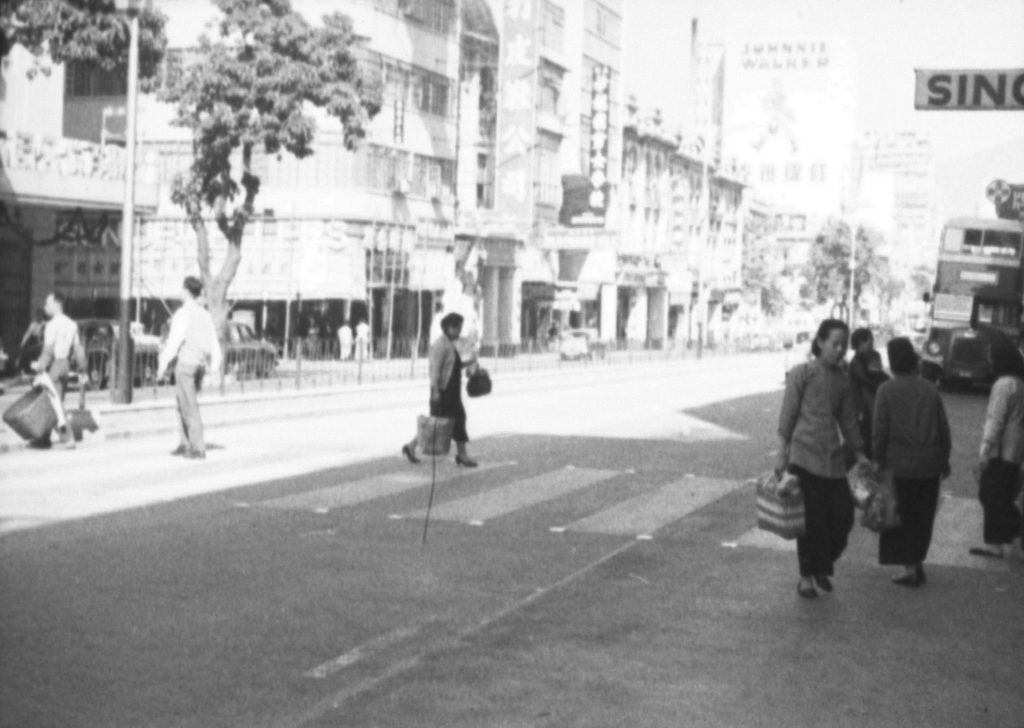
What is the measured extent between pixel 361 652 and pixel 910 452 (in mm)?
4596

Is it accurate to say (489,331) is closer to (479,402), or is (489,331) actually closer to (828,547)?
(479,402)

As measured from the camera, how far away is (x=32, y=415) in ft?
58.5

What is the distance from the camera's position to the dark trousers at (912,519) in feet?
36.0

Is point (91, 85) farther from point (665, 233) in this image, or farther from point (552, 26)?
point (665, 233)

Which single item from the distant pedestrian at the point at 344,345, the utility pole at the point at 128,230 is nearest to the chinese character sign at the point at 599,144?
the distant pedestrian at the point at 344,345

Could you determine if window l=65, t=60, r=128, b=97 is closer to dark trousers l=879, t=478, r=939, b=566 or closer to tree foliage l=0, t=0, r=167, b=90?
tree foliage l=0, t=0, r=167, b=90

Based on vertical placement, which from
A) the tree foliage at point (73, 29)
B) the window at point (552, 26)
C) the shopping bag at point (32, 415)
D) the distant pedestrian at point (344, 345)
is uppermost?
the window at point (552, 26)

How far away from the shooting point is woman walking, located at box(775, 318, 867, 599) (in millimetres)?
10242

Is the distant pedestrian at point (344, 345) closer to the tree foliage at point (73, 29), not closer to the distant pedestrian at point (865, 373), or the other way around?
the tree foliage at point (73, 29)

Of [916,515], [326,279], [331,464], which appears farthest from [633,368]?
[916,515]

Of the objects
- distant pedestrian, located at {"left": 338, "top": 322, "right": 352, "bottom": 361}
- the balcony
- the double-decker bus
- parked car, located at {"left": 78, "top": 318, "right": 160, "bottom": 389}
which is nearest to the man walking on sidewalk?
parked car, located at {"left": 78, "top": 318, "right": 160, "bottom": 389}

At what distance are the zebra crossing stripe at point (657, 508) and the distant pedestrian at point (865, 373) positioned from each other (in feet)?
5.93

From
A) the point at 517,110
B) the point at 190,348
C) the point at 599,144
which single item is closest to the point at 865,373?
the point at 190,348

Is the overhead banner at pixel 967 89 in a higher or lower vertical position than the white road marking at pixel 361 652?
higher
